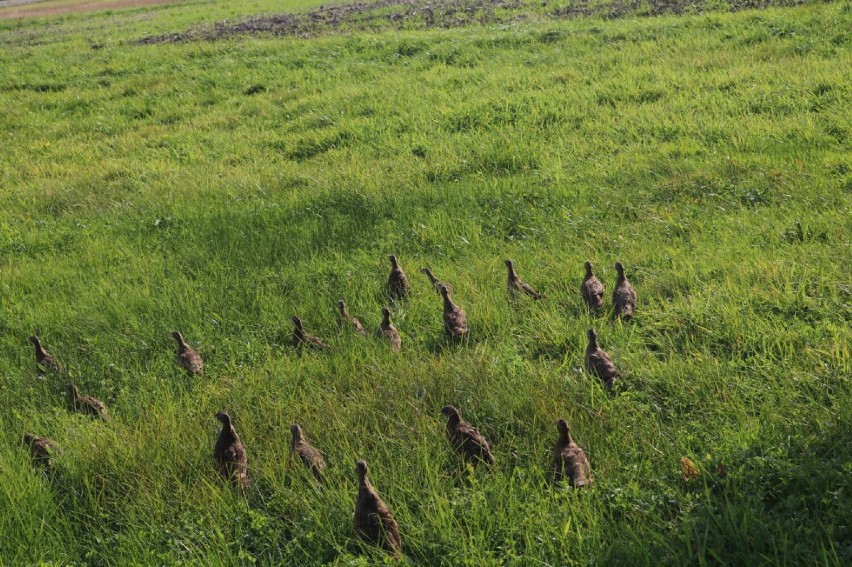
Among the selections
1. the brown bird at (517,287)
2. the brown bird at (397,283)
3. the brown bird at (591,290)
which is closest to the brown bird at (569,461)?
the brown bird at (591,290)

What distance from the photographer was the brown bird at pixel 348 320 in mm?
6403

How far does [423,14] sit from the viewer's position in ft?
83.5

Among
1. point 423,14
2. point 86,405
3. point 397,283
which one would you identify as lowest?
point 86,405

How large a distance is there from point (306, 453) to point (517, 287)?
2612 millimetres

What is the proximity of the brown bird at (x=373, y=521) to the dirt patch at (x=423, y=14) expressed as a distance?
17452mm

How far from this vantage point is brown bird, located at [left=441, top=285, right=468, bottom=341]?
6125 millimetres

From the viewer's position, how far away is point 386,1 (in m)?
32.1

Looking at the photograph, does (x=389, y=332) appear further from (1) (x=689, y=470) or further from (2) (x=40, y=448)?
(1) (x=689, y=470)

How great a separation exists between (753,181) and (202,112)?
11.2 m

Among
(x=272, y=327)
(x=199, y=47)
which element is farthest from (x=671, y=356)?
(x=199, y=47)

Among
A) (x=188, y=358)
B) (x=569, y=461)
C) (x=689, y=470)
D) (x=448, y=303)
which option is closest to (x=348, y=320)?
(x=448, y=303)

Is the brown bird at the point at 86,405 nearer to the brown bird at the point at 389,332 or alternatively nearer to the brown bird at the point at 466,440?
the brown bird at the point at 389,332

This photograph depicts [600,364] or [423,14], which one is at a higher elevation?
[423,14]

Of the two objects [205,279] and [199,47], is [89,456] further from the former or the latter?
[199,47]
